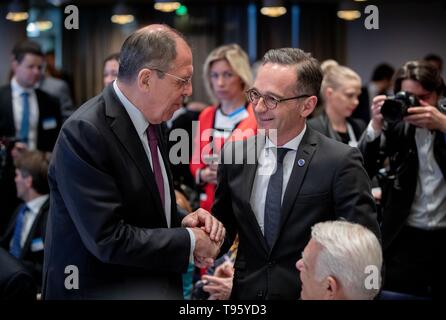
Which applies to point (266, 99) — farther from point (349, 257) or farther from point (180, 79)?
point (349, 257)

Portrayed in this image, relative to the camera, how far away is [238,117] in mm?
3971

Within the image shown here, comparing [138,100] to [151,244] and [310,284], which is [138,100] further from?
[310,284]

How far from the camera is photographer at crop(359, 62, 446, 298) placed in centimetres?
319

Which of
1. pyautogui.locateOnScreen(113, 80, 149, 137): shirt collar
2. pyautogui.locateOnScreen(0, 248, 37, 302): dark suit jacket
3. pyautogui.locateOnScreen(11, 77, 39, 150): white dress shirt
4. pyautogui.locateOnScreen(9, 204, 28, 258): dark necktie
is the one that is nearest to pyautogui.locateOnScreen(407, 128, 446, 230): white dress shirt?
pyautogui.locateOnScreen(113, 80, 149, 137): shirt collar

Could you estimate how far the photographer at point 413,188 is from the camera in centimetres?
319

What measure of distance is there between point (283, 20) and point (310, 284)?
8.65 metres

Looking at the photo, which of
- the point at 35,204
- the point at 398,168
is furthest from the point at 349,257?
the point at 35,204

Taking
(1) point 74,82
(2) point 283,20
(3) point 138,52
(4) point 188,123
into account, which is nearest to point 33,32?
(1) point 74,82

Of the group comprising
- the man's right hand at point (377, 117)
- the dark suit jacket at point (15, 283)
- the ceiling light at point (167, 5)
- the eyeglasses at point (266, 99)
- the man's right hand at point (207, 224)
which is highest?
the ceiling light at point (167, 5)

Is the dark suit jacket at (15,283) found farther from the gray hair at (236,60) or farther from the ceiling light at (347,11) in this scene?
the ceiling light at (347,11)

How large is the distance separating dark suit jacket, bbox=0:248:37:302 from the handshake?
1.95ft

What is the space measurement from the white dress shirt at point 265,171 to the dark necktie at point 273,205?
0.02 meters

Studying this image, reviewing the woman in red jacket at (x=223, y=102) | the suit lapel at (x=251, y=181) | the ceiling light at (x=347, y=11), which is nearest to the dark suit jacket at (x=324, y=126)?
the woman in red jacket at (x=223, y=102)
